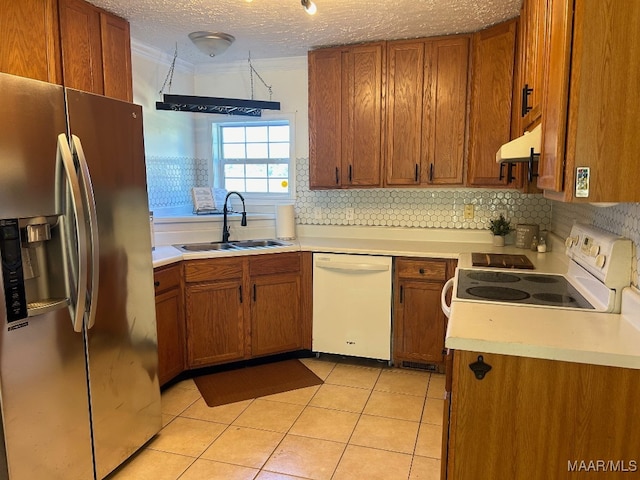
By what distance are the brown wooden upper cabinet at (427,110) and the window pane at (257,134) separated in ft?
4.03

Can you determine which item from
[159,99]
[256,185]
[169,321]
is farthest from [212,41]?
[169,321]

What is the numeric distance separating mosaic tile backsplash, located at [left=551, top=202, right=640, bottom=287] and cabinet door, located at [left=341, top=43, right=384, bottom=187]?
4.18ft

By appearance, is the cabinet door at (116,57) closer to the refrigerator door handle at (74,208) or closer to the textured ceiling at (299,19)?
the textured ceiling at (299,19)

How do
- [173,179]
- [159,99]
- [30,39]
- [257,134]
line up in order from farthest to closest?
[257,134] < [173,179] < [159,99] < [30,39]

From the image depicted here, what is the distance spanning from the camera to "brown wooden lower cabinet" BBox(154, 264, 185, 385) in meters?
2.80

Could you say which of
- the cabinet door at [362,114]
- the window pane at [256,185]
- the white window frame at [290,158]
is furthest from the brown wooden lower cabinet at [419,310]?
the window pane at [256,185]

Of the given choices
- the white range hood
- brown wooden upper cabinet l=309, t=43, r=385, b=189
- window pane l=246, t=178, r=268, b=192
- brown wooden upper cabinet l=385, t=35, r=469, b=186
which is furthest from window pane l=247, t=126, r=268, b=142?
the white range hood

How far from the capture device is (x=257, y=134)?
13.3 feet

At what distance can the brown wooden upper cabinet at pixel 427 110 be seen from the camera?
10.3ft

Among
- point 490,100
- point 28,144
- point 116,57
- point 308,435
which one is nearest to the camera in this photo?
point 28,144

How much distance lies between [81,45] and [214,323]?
185 centimetres

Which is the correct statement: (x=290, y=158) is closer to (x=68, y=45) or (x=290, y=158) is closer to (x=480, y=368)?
(x=68, y=45)

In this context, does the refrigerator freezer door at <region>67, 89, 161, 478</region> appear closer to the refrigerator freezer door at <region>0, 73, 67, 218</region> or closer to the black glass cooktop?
the refrigerator freezer door at <region>0, 73, 67, 218</region>

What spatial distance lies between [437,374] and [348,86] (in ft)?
7.09
